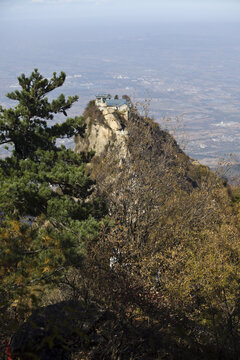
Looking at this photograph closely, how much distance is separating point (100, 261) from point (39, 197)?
3.82 metres

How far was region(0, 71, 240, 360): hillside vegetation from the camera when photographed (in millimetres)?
8922

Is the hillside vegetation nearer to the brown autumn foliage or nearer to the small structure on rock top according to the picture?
the brown autumn foliage

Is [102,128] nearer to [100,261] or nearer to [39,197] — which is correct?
[39,197]

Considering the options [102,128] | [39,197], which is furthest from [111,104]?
[39,197]

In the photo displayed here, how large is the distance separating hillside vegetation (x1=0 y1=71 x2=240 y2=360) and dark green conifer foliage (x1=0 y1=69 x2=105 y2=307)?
49 millimetres

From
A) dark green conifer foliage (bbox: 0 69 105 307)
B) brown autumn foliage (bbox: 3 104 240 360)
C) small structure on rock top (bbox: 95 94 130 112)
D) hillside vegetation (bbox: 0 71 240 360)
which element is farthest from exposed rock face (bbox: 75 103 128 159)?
dark green conifer foliage (bbox: 0 69 105 307)

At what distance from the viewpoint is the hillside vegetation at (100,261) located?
351 inches

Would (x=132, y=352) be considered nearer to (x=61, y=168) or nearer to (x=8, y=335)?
(x=8, y=335)

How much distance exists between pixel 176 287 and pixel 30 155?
385 inches

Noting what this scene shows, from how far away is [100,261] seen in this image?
45.8 ft

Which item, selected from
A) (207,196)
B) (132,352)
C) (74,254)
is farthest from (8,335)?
(207,196)

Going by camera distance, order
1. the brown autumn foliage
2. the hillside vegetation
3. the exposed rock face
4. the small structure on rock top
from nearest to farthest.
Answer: the hillside vegetation
the brown autumn foliage
the exposed rock face
the small structure on rock top

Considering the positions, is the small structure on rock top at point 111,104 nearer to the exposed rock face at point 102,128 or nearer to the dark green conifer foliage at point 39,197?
the exposed rock face at point 102,128

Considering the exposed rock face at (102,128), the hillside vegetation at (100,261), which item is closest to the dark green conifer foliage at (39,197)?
the hillside vegetation at (100,261)
